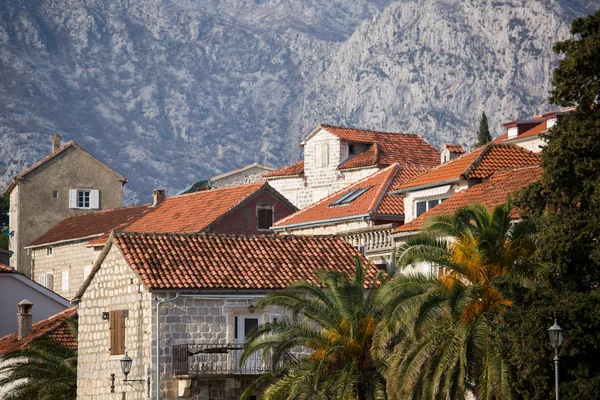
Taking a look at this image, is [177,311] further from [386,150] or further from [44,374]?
[386,150]

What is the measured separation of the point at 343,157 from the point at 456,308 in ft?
152

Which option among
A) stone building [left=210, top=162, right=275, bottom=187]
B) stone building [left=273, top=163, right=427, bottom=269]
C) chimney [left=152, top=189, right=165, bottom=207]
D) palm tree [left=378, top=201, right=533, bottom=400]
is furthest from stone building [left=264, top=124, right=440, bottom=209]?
palm tree [left=378, top=201, right=533, bottom=400]

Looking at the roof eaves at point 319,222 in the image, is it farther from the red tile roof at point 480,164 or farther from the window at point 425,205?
the red tile roof at point 480,164

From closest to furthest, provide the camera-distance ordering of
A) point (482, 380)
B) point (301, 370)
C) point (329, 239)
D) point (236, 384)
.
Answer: point (482, 380) → point (301, 370) → point (236, 384) → point (329, 239)

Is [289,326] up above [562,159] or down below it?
below

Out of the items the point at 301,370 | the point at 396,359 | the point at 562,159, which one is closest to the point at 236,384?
the point at 301,370

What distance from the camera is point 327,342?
41.7 meters

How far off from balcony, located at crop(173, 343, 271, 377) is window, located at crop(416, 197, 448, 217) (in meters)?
12.6

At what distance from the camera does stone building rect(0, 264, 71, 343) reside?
6706cm

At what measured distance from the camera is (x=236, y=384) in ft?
151

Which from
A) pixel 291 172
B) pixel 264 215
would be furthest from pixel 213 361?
pixel 291 172

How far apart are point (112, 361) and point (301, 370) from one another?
8613mm

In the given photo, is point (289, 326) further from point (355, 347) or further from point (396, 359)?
point (396, 359)

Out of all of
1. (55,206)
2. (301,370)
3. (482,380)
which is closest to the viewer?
(482,380)
